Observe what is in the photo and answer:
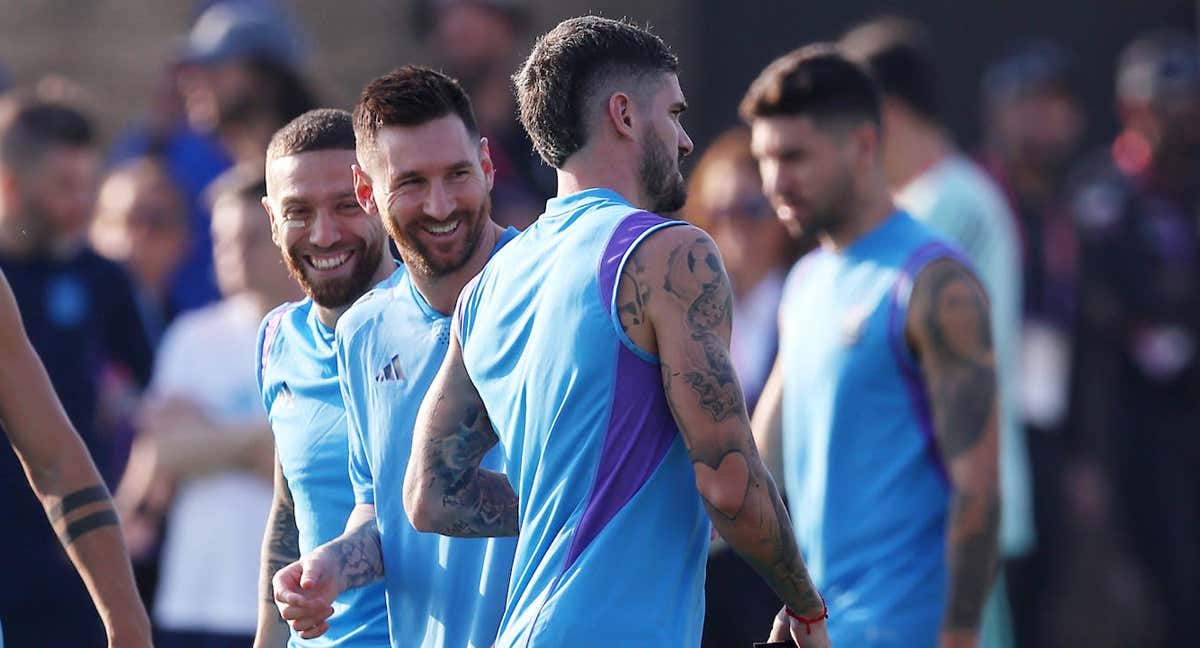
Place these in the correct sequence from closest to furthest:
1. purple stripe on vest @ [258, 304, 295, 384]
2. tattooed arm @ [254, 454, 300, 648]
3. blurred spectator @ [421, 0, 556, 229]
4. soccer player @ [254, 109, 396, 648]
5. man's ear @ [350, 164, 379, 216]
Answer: man's ear @ [350, 164, 379, 216], soccer player @ [254, 109, 396, 648], tattooed arm @ [254, 454, 300, 648], purple stripe on vest @ [258, 304, 295, 384], blurred spectator @ [421, 0, 556, 229]

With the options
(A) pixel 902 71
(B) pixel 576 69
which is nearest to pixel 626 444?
(B) pixel 576 69

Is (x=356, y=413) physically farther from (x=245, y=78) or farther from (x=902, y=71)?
(x=245, y=78)

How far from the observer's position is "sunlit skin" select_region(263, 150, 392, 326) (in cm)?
470

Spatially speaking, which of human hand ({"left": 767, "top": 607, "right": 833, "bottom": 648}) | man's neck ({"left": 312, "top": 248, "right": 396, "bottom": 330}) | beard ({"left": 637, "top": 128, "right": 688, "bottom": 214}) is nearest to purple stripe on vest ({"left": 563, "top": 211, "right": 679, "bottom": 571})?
beard ({"left": 637, "top": 128, "right": 688, "bottom": 214})

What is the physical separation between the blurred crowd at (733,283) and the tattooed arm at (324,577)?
257 centimetres

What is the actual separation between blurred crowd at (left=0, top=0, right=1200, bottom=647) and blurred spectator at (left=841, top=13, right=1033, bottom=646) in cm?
1

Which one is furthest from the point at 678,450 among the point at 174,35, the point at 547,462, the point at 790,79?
the point at 174,35

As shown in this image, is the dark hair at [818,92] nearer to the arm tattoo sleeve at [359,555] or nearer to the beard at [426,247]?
the beard at [426,247]

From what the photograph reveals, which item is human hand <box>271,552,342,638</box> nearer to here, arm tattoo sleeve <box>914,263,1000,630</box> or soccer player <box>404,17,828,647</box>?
soccer player <box>404,17,828,647</box>

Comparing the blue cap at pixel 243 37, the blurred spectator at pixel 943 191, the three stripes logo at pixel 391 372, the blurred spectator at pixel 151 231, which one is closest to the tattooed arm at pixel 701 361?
the three stripes logo at pixel 391 372

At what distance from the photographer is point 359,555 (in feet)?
14.0

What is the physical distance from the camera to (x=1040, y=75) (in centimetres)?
1157

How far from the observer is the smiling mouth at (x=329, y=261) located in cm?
471

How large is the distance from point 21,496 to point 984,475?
3055mm
